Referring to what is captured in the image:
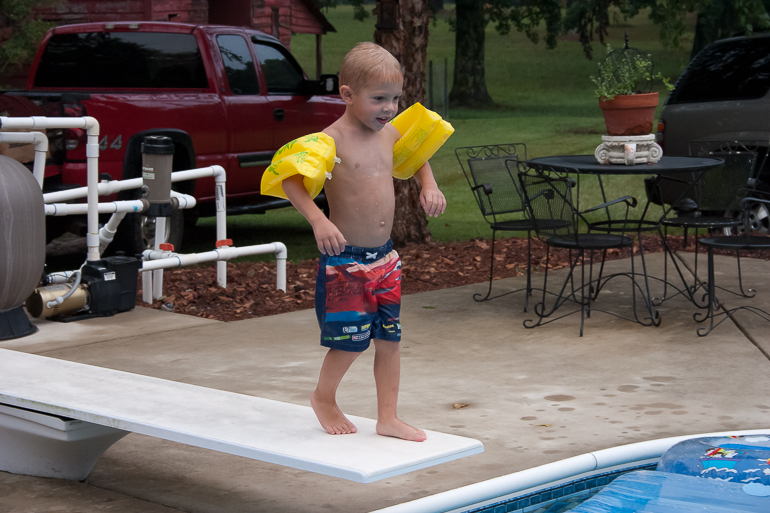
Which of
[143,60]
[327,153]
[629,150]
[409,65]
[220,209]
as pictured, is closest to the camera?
[327,153]

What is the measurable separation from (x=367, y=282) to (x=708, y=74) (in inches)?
324

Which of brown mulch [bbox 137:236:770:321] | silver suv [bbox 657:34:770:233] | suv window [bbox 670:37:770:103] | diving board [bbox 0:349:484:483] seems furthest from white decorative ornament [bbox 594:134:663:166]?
suv window [bbox 670:37:770:103]

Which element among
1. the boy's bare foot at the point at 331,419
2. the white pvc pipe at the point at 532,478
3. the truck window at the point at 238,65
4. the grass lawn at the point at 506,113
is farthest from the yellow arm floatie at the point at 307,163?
the truck window at the point at 238,65

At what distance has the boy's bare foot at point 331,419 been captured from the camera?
357cm

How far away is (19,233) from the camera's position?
5832 mm

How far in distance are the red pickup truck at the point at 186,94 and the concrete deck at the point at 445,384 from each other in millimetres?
1939

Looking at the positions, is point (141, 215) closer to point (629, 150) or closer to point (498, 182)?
point (498, 182)

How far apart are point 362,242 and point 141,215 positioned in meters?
5.40

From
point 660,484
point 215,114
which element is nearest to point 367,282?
Answer: point 660,484

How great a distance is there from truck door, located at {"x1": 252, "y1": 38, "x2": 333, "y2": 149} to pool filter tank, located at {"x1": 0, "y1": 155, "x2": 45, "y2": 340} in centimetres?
451

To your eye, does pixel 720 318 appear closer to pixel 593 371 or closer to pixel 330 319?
pixel 593 371

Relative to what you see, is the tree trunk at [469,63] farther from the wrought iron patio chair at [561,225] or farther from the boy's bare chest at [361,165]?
the boy's bare chest at [361,165]

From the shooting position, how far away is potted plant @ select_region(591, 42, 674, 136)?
22.2 feet

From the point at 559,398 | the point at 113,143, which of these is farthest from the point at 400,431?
the point at 113,143
